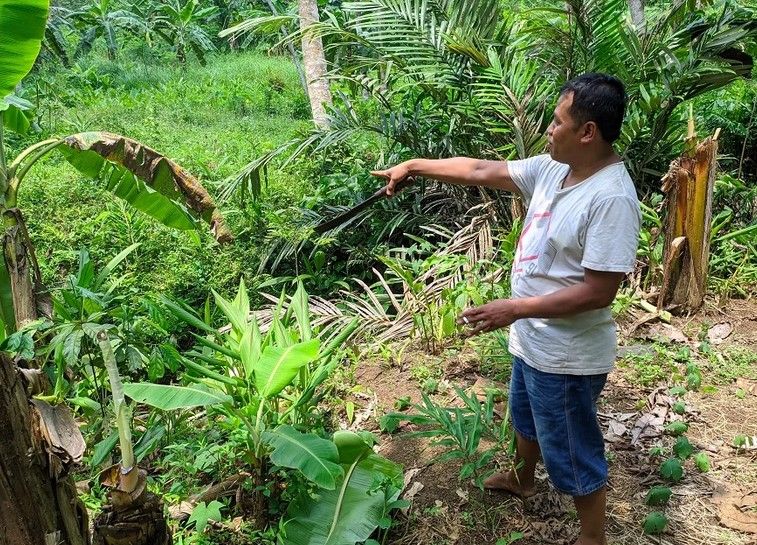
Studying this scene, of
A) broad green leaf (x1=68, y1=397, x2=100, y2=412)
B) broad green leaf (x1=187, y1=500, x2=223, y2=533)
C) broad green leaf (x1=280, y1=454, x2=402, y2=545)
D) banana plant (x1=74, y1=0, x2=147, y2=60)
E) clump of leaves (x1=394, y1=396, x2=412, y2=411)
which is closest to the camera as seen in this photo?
broad green leaf (x1=280, y1=454, x2=402, y2=545)

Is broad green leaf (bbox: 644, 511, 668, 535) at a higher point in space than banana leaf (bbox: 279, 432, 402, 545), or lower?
lower

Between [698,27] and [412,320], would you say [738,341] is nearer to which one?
[412,320]

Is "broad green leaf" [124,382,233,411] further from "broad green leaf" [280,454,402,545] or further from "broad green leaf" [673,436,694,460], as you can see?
"broad green leaf" [673,436,694,460]

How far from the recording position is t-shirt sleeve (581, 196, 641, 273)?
177 centimetres

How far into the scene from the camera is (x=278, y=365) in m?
2.63

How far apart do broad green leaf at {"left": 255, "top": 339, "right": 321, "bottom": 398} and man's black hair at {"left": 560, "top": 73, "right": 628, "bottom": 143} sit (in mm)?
1406

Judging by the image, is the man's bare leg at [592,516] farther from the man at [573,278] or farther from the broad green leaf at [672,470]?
the broad green leaf at [672,470]

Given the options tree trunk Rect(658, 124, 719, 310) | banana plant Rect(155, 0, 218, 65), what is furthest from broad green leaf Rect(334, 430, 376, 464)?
banana plant Rect(155, 0, 218, 65)

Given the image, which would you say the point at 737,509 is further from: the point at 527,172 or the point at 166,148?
the point at 166,148

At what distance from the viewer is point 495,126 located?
4.96 metres

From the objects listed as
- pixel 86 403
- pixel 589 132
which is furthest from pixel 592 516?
pixel 86 403

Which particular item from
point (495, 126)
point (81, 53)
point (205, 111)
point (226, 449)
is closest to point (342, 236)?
point (495, 126)

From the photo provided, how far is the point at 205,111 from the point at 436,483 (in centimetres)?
898

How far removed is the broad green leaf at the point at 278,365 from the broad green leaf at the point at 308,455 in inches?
9.8
